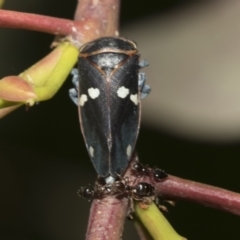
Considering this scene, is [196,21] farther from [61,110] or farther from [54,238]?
[54,238]

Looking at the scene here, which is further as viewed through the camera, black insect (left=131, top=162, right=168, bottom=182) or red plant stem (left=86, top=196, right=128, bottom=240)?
black insect (left=131, top=162, right=168, bottom=182)

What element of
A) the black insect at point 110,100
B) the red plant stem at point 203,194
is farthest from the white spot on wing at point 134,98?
the red plant stem at point 203,194

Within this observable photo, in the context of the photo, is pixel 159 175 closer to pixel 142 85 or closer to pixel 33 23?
pixel 142 85

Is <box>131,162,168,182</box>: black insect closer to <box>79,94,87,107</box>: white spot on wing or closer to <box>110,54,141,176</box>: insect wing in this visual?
<box>110,54,141,176</box>: insect wing

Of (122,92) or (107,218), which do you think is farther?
(122,92)

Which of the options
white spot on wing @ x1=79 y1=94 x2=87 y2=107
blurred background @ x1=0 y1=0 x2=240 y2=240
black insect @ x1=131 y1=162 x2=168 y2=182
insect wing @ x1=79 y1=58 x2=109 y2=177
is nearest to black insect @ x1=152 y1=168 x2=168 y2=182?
black insect @ x1=131 y1=162 x2=168 y2=182

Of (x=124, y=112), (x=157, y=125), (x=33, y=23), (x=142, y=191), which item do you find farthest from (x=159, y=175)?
(x=157, y=125)

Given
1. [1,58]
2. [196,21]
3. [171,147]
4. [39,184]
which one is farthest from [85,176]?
[196,21]

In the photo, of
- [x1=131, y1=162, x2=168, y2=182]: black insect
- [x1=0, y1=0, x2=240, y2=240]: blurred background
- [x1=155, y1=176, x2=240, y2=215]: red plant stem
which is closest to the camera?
[x1=155, y1=176, x2=240, y2=215]: red plant stem
